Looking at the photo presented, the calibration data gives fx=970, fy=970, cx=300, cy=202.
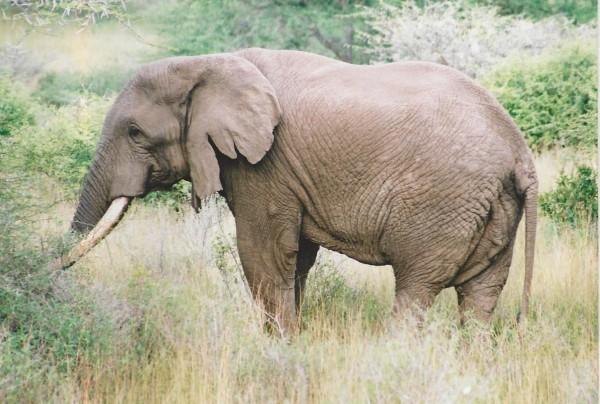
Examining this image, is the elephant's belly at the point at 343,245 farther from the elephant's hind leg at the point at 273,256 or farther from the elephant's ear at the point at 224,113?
the elephant's ear at the point at 224,113

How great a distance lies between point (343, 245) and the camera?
5.98m

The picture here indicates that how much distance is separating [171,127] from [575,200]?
4255 mm

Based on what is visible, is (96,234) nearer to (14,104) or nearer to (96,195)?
(96,195)

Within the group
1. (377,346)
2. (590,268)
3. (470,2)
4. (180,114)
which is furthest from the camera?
(470,2)

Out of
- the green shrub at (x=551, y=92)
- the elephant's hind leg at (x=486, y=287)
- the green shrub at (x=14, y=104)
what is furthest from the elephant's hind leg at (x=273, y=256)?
the green shrub at (x=551, y=92)

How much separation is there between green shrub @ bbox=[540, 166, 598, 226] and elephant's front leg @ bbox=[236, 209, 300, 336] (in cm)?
343

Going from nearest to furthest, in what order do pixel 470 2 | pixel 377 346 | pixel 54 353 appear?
pixel 54 353
pixel 377 346
pixel 470 2

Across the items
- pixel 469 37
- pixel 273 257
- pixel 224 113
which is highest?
pixel 224 113

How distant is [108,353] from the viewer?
4.92m

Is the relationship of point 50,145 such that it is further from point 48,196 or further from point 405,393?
point 405,393

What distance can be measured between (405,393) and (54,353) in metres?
1.78

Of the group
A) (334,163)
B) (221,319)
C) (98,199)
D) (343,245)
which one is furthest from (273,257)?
→ (98,199)

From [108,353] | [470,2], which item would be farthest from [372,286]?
[470,2]

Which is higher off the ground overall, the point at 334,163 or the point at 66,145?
the point at 334,163
